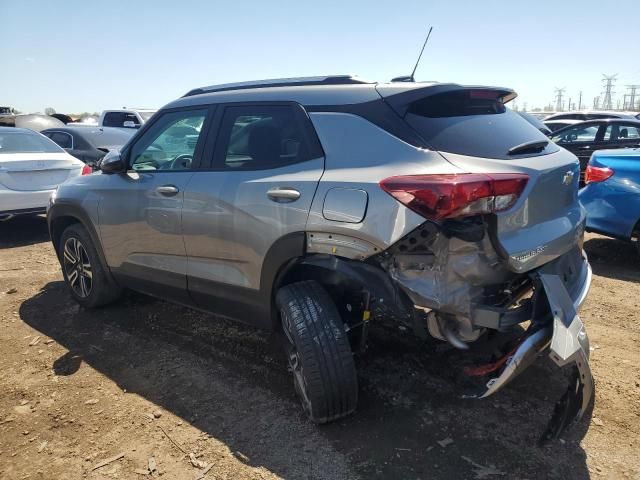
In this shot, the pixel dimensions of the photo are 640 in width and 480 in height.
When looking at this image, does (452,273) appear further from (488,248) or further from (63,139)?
(63,139)

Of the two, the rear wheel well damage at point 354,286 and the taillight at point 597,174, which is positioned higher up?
the rear wheel well damage at point 354,286

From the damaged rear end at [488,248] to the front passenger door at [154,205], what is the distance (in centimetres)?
156

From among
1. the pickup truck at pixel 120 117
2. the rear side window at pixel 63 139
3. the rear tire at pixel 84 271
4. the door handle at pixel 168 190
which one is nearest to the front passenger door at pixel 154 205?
the door handle at pixel 168 190

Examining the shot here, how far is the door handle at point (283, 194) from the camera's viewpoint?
2635 mm

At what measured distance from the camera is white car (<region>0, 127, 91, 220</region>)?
6625mm

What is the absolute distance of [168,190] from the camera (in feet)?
11.0

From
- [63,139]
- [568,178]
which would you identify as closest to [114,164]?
[568,178]

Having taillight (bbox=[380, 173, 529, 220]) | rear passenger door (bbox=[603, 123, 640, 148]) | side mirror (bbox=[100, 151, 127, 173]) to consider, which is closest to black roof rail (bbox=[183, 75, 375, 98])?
side mirror (bbox=[100, 151, 127, 173])

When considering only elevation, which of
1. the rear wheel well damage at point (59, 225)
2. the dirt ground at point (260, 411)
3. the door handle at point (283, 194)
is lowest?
the dirt ground at point (260, 411)

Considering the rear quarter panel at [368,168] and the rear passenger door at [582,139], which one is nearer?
the rear quarter panel at [368,168]

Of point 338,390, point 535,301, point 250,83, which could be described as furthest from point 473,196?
point 250,83

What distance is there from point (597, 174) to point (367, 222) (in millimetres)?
4121

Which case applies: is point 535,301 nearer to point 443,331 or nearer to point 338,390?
point 443,331

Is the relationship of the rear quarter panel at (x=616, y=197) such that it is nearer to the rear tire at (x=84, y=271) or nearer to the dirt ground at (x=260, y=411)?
the dirt ground at (x=260, y=411)
